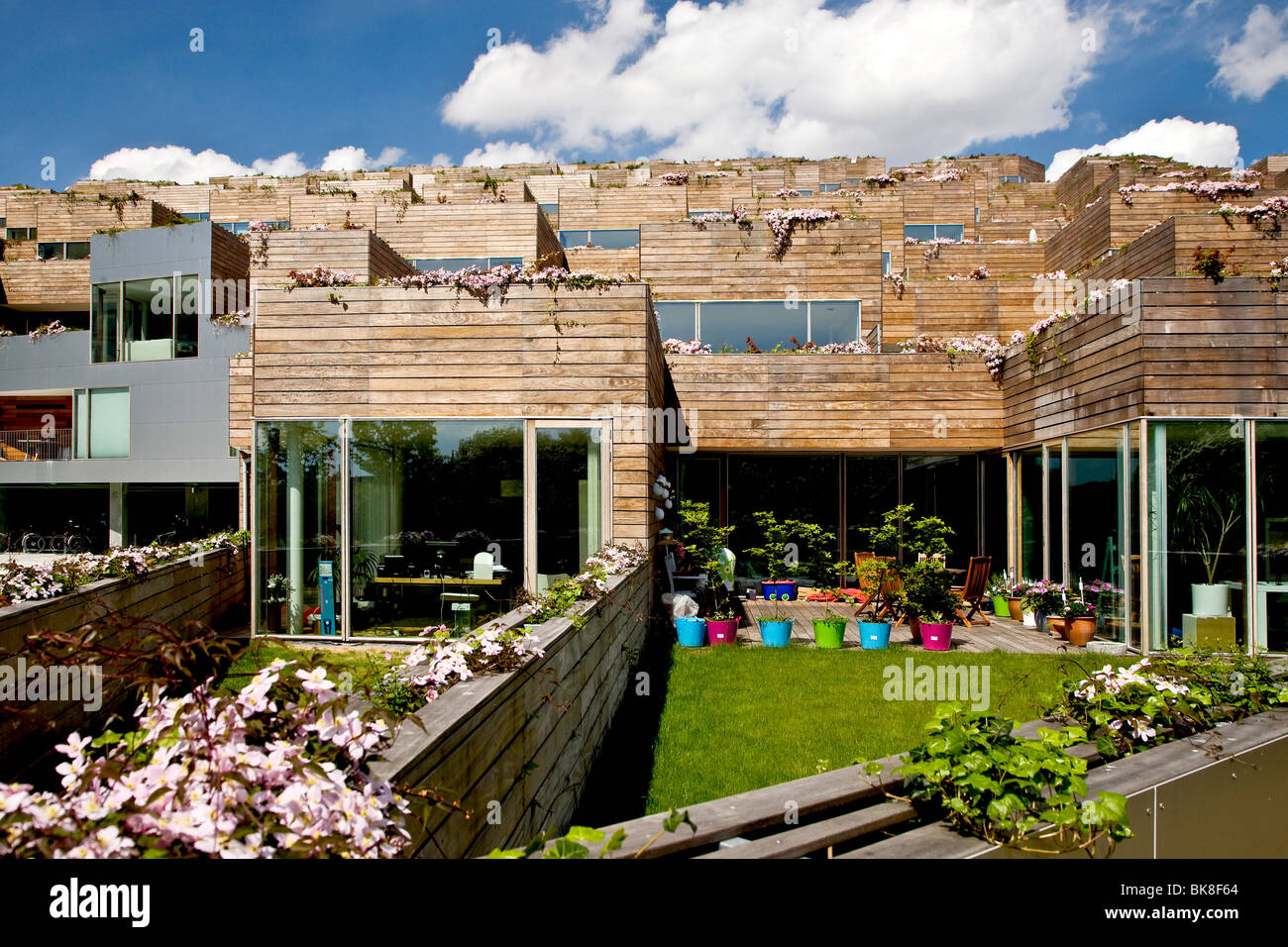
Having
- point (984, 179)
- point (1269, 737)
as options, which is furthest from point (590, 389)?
point (984, 179)

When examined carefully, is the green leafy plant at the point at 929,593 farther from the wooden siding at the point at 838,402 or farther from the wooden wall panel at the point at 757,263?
the wooden wall panel at the point at 757,263

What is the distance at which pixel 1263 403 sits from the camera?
7785 millimetres

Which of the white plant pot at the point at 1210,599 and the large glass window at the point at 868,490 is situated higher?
the large glass window at the point at 868,490

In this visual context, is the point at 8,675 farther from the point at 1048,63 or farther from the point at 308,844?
the point at 1048,63

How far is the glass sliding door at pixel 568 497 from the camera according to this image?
837 centimetres

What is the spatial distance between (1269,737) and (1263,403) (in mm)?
6742

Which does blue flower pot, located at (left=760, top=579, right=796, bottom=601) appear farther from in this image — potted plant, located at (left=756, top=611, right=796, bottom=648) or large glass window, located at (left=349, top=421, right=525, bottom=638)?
large glass window, located at (left=349, top=421, right=525, bottom=638)

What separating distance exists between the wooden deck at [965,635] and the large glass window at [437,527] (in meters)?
3.08

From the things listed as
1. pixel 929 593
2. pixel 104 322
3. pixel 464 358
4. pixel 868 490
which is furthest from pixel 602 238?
pixel 929 593

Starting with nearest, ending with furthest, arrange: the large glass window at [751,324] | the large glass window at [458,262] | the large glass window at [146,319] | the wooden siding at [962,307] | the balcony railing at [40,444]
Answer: the large glass window at [751,324]
the wooden siding at [962,307]
the large glass window at [146,319]
the large glass window at [458,262]
the balcony railing at [40,444]

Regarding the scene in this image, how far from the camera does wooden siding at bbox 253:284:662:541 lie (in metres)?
8.46

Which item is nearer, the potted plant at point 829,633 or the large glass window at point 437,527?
the large glass window at point 437,527
